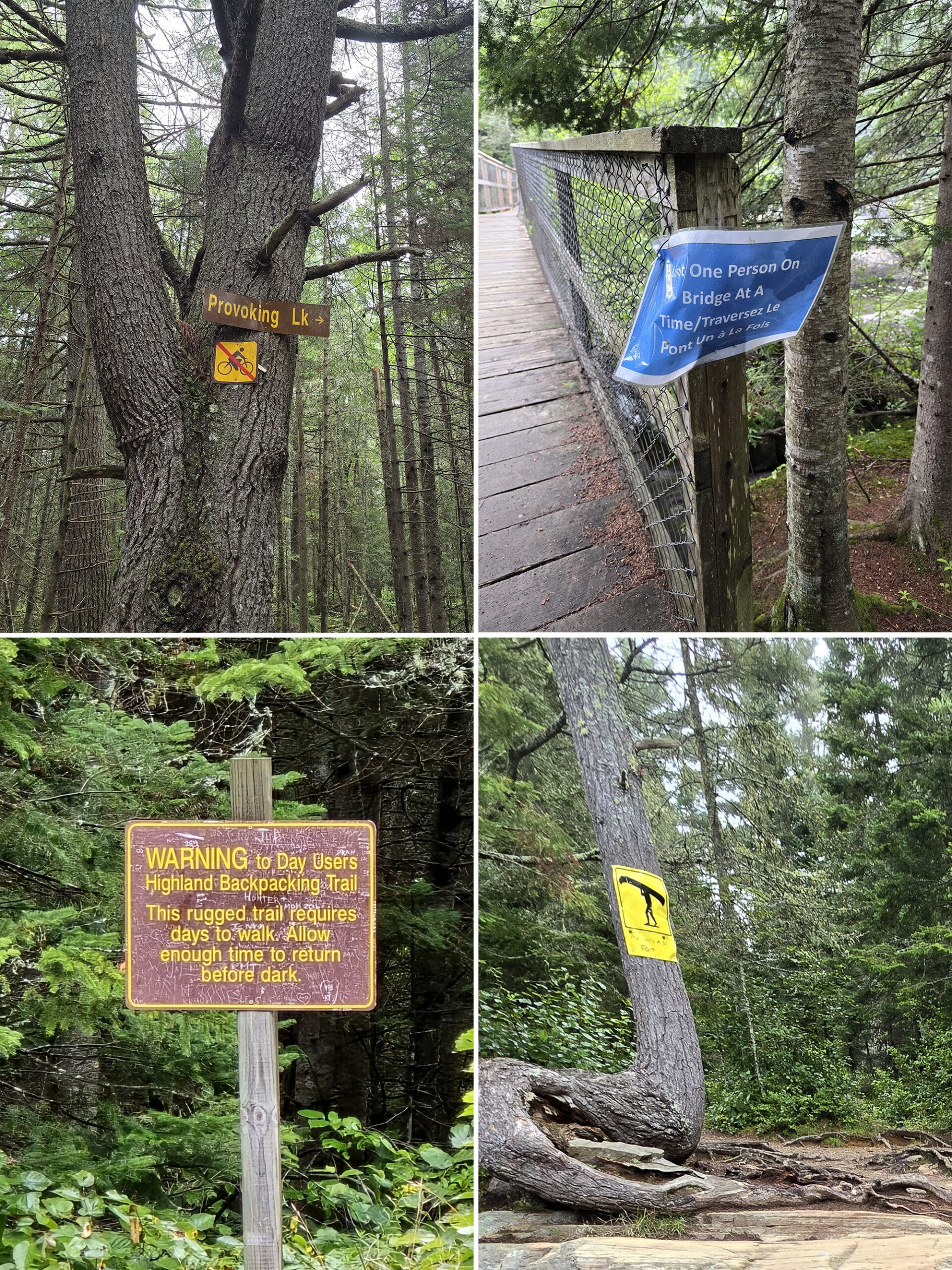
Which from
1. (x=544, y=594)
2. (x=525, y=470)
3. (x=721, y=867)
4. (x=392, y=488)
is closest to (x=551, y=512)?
(x=525, y=470)

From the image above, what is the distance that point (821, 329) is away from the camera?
2.62 metres

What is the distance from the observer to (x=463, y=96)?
4922 millimetres

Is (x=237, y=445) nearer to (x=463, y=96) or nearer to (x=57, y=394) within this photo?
(x=463, y=96)

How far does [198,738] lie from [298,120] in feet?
8.70

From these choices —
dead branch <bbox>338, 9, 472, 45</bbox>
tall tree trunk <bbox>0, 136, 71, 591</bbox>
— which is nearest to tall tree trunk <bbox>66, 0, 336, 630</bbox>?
dead branch <bbox>338, 9, 472, 45</bbox>

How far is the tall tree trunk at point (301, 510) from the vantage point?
19.7 feet

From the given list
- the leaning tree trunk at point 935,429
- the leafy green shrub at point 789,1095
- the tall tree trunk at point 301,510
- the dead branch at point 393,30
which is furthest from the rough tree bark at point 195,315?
the leafy green shrub at point 789,1095

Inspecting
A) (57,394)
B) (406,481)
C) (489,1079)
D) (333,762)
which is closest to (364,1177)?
(489,1079)

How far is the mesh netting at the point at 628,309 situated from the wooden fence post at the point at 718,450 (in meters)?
0.06

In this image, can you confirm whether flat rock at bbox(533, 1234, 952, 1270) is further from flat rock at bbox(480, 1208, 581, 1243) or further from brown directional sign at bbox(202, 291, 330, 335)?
brown directional sign at bbox(202, 291, 330, 335)

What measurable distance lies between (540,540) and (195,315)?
5.33 ft

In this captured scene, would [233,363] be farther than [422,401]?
No

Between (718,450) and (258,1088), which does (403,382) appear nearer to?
(718,450)

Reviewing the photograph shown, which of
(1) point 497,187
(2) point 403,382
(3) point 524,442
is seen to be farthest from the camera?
(1) point 497,187
